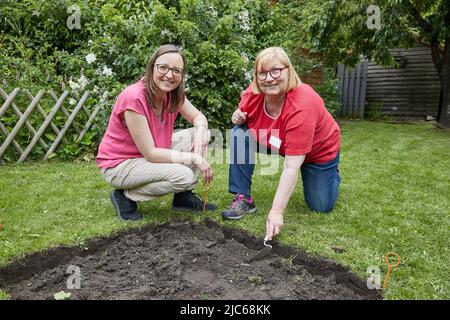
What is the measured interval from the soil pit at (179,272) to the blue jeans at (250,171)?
Answer: 0.53 m

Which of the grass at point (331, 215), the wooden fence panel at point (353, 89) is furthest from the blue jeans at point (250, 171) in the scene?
the wooden fence panel at point (353, 89)

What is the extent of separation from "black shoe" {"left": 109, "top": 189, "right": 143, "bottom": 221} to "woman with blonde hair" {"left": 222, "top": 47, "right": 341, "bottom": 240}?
0.60 m

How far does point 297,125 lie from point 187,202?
1.02m

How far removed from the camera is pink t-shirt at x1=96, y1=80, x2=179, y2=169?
2541 millimetres

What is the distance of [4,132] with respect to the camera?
4.36m

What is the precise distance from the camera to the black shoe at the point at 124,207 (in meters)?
2.77

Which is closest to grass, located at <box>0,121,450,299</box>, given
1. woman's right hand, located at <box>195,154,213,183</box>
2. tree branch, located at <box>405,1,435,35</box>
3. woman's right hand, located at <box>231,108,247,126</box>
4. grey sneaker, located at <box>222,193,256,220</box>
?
grey sneaker, located at <box>222,193,256,220</box>

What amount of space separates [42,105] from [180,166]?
115 inches

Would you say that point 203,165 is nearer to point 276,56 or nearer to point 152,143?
point 152,143

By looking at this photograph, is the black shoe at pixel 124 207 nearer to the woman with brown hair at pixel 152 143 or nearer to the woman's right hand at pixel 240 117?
the woman with brown hair at pixel 152 143

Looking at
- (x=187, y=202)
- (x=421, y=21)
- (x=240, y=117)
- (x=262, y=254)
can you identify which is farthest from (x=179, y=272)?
(x=421, y=21)

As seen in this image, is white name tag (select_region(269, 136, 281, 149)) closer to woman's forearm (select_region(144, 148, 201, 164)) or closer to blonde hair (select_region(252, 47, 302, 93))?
blonde hair (select_region(252, 47, 302, 93))
